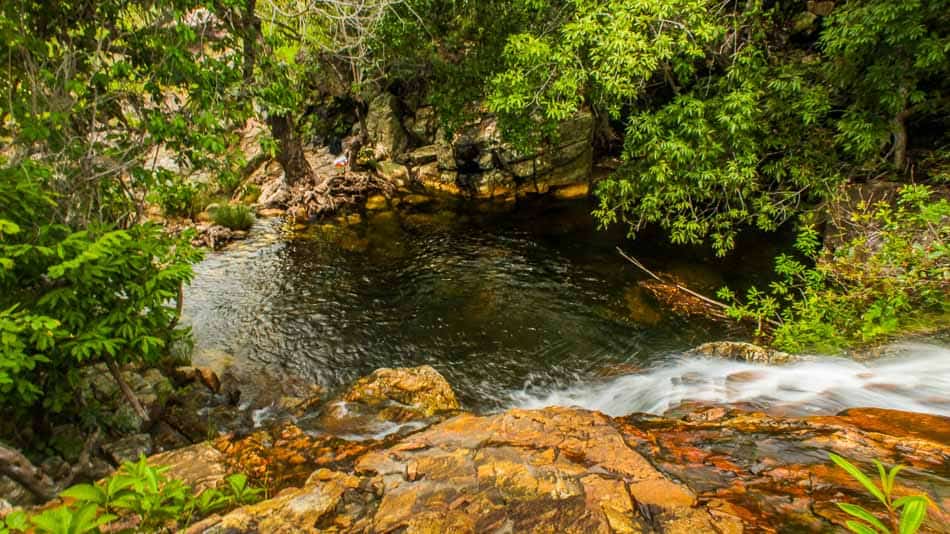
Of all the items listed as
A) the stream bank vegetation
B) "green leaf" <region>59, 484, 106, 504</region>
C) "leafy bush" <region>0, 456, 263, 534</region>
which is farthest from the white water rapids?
"green leaf" <region>59, 484, 106, 504</region>

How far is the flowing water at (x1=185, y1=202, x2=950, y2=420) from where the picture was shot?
5.29m

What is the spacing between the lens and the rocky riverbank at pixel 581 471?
256cm

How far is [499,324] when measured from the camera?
8297mm

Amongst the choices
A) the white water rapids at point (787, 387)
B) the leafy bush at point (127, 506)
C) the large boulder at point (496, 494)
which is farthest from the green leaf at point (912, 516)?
the leafy bush at point (127, 506)

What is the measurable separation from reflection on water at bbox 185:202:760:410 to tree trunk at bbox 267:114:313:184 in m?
2.95

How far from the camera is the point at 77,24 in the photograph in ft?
16.4

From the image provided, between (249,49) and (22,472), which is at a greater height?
(249,49)

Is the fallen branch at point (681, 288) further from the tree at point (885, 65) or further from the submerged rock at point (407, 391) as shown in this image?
the submerged rock at point (407, 391)

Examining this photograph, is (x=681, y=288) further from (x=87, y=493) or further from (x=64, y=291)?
(x=64, y=291)

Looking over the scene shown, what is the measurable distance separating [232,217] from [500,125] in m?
8.35

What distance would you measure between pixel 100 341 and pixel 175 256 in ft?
3.45

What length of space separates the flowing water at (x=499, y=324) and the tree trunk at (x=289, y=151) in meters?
3.01

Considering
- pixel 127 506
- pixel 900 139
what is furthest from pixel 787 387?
pixel 900 139

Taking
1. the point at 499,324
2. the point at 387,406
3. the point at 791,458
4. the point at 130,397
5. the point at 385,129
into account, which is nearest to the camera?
the point at 791,458
